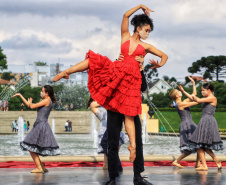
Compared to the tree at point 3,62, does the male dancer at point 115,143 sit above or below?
below

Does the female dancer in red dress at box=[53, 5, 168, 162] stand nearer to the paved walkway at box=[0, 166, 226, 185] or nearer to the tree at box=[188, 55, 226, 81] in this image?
the paved walkway at box=[0, 166, 226, 185]

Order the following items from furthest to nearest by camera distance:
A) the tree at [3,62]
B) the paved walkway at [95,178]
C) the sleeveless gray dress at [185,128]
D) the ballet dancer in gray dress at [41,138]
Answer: the tree at [3,62], the sleeveless gray dress at [185,128], the ballet dancer in gray dress at [41,138], the paved walkway at [95,178]

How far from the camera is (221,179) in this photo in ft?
20.6

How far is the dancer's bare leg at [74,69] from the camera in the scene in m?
5.43

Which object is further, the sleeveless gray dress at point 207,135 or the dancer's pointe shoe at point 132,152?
the sleeveless gray dress at point 207,135

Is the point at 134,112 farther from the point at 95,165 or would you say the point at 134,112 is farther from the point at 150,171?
the point at 95,165

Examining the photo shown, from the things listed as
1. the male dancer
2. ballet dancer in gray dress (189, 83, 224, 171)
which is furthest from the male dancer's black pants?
ballet dancer in gray dress (189, 83, 224, 171)

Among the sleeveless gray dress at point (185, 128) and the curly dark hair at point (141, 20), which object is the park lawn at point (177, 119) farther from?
the curly dark hair at point (141, 20)

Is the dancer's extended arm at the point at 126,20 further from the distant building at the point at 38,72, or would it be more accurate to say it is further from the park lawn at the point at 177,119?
the distant building at the point at 38,72

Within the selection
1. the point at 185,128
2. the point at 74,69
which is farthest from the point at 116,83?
the point at 185,128

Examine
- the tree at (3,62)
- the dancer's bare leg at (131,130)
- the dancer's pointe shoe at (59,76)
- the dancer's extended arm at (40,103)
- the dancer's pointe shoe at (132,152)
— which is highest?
the tree at (3,62)

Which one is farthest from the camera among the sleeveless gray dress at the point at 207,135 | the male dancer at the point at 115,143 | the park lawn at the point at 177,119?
the park lawn at the point at 177,119

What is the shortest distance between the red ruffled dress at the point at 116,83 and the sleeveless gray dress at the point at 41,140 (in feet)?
8.86

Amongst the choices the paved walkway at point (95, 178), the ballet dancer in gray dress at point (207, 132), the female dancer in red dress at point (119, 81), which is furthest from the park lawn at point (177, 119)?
the female dancer in red dress at point (119, 81)
